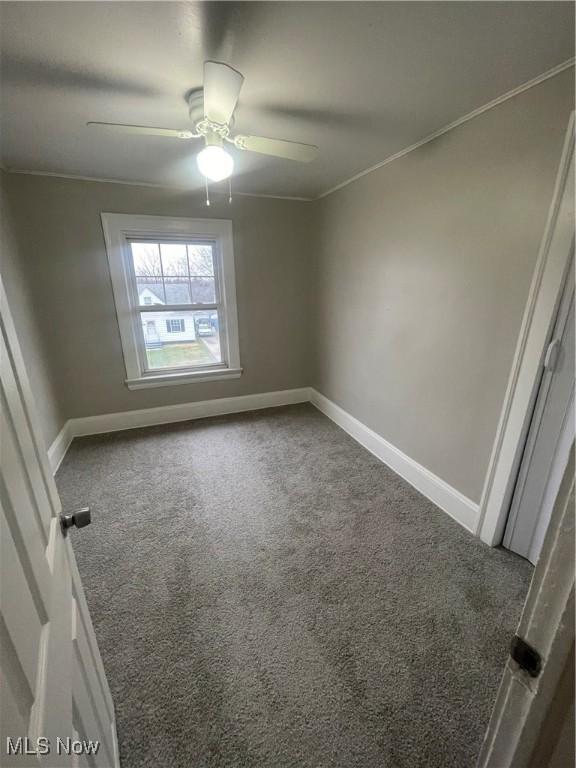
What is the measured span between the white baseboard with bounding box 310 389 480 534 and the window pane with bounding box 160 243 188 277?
6.56 feet

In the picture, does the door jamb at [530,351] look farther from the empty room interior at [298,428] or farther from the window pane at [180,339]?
the window pane at [180,339]

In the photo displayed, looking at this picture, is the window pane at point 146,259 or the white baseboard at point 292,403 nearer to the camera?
the white baseboard at point 292,403

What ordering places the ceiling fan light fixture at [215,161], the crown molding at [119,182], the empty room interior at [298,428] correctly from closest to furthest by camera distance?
1. the empty room interior at [298,428]
2. the ceiling fan light fixture at [215,161]
3. the crown molding at [119,182]

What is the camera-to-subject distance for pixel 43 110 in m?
1.56

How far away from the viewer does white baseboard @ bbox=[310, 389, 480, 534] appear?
1952mm

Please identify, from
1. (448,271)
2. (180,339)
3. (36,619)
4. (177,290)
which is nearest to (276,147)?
(448,271)

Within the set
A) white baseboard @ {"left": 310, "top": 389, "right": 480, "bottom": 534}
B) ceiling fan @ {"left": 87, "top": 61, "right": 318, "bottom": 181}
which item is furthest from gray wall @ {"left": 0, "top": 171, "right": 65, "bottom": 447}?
white baseboard @ {"left": 310, "top": 389, "right": 480, "bottom": 534}

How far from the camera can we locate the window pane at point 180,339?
3.15m

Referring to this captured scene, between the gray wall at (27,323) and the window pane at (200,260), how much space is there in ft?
4.29

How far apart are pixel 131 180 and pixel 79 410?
6.78 ft

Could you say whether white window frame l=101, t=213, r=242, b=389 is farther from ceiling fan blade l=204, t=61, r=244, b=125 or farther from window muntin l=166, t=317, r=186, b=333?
ceiling fan blade l=204, t=61, r=244, b=125

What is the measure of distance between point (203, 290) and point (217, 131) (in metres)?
1.78

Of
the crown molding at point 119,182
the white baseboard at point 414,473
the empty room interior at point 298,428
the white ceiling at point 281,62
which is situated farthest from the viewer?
the crown molding at point 119,182

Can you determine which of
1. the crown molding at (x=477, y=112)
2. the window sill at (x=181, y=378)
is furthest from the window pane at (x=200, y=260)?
the crown molding at (x=477, y=112)
